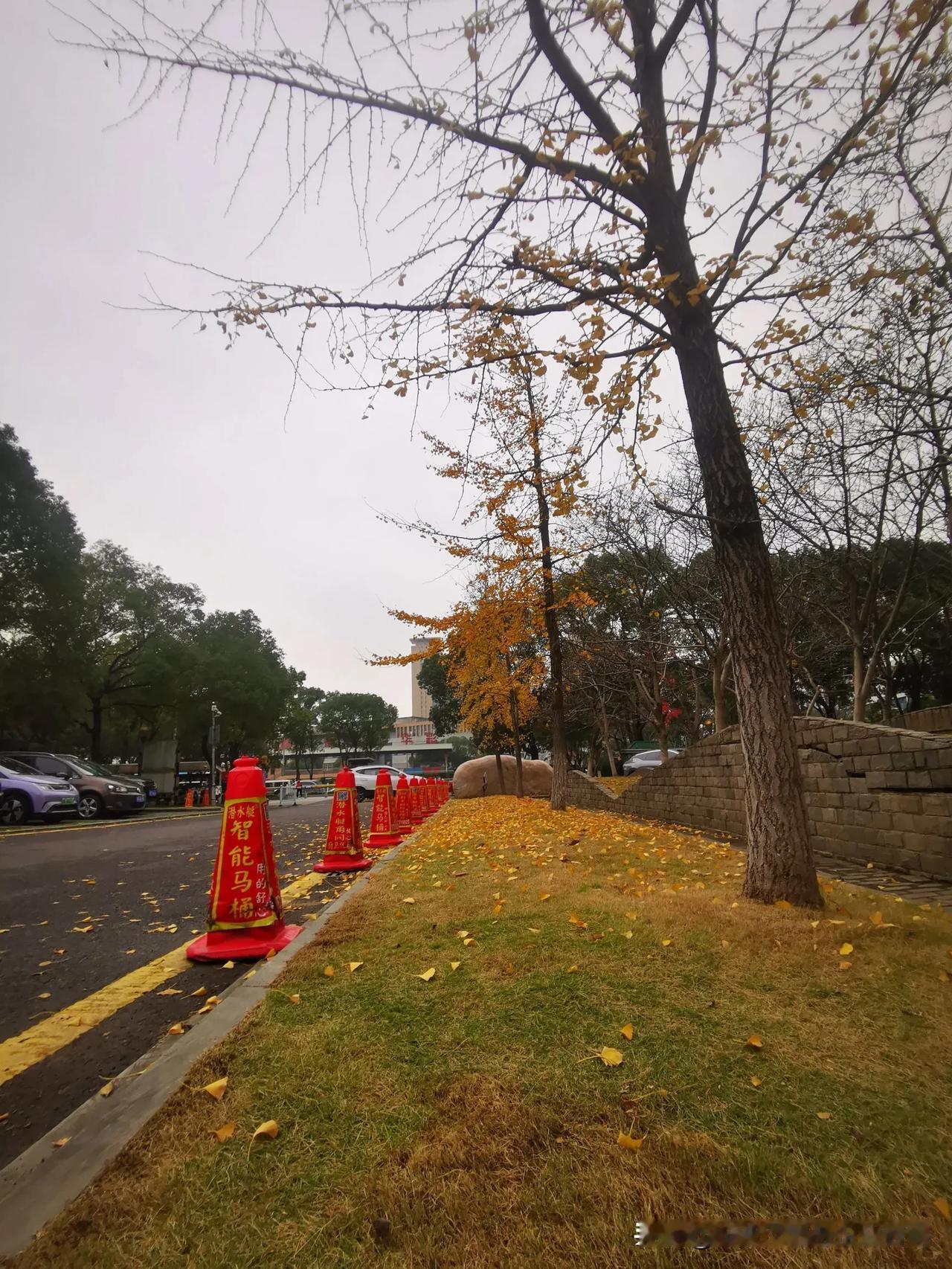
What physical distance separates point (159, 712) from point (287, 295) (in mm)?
34870

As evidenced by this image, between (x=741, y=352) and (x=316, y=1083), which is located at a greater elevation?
(x=741, y=352)

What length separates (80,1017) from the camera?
130 inches

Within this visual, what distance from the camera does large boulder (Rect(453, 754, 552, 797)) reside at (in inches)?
947

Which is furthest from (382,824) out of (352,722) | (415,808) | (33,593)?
(352,722)

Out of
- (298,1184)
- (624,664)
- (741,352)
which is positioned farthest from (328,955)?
(624,664)

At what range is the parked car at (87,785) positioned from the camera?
58.7 ft

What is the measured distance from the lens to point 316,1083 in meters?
2.15

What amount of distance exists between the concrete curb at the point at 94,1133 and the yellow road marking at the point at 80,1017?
67 centimetres

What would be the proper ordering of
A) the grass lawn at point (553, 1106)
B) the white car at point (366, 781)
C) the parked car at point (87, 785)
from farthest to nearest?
1. the white car at point (366, 781)
2. the parked car at point (87, 785)
3. the grass lawn at point (553, 1106)

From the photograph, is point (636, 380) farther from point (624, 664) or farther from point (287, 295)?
A: point (624, 664)

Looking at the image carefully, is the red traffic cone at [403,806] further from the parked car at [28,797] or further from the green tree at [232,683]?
the green tree at [232,683]

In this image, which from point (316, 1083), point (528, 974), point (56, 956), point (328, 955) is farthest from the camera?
point (56, 956)

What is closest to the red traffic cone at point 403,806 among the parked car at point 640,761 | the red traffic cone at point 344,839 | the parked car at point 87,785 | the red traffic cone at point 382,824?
the red traffic cone at point 382,824

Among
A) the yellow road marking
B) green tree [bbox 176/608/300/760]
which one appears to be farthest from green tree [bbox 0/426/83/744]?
the yellow road marking
